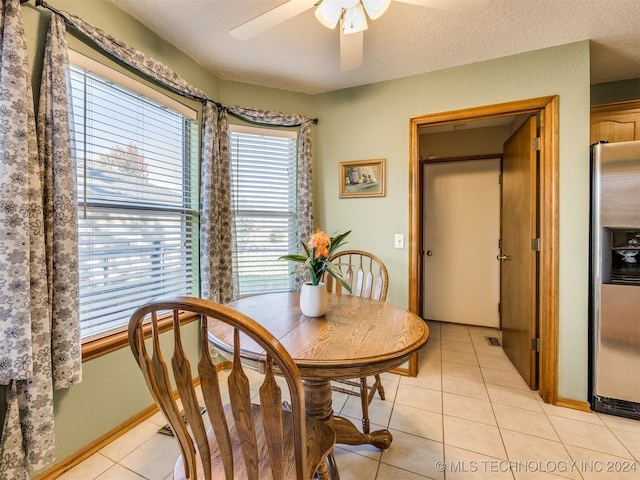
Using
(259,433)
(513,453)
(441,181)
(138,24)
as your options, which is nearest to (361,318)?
(259,433)

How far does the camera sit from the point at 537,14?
167cm

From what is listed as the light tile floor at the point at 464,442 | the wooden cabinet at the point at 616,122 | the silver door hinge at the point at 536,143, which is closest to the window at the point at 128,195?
the light tile floor at the point at 464,442

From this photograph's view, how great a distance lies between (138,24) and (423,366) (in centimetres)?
320

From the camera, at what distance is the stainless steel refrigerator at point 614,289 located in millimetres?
1765

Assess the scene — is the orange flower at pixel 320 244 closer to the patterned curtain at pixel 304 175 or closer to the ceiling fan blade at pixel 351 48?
the ceiling fan blade at pixel 351 48

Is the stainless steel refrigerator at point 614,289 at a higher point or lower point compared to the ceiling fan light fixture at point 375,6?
lower

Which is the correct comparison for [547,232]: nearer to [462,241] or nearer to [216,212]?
[462,241]

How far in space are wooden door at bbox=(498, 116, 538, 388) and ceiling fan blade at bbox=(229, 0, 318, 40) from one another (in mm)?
1848

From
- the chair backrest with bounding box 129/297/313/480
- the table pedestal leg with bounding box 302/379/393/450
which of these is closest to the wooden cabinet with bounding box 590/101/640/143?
the table pedestal leg with bounding box 302/379/393/450

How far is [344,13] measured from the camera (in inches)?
55.4

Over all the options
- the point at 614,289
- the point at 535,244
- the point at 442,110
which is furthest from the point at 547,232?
the point at 442,110

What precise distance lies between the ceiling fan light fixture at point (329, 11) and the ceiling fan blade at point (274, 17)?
Result: 0.06 metres

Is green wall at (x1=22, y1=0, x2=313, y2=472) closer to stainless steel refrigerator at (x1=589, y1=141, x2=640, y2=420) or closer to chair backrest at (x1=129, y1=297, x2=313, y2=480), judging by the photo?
chair backrest at (x1=129, y1=297, x2=313, y2=480)

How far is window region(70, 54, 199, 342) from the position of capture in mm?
1557
